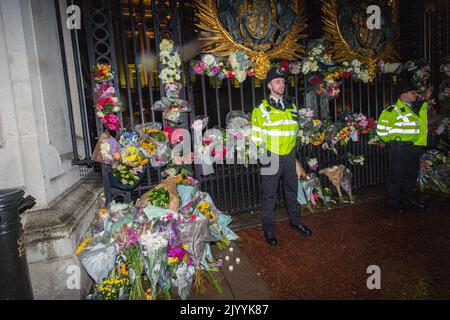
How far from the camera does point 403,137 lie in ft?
16.0

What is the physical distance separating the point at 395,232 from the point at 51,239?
4493mm

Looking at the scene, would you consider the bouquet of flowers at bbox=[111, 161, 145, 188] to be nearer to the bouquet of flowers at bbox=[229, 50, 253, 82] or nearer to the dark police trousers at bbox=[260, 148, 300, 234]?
the dark police trousers at bbox=[260, 148, 300, 234]

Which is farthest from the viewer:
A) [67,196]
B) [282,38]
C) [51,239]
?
[282,38]

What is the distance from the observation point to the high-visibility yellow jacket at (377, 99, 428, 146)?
15.8ft

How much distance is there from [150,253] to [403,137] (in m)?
4.36

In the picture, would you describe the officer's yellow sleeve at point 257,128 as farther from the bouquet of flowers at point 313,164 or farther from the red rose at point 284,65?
the bouquet of flowers at point 313,164

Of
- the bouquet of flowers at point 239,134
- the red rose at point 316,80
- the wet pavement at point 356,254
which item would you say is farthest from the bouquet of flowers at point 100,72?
the red rose at point 316,80

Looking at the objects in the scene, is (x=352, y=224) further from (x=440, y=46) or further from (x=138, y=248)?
(x=440, y=46)

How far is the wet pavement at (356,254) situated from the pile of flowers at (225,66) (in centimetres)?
254

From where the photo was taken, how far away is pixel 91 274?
3.12 meters

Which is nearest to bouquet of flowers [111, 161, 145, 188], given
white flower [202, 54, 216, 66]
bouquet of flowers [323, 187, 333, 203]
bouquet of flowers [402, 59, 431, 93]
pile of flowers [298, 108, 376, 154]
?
white flower [202, 54, 216, 66]

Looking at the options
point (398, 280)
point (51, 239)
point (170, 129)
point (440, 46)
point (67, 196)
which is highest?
point (440, 46)

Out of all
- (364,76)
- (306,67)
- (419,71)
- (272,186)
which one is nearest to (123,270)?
(272,186)
